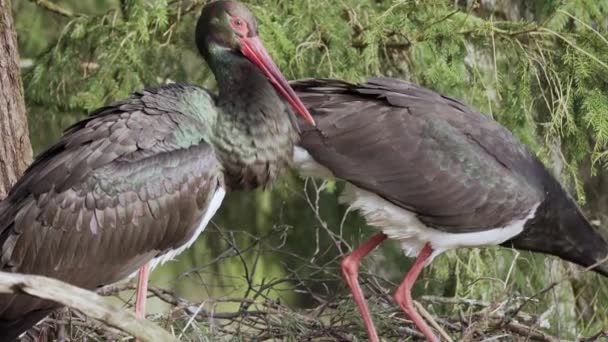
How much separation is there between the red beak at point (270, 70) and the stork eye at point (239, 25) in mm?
33

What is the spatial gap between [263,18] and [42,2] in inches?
47.5

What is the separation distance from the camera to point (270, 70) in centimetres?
489

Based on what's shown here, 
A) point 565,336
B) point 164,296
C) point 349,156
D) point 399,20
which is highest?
point 399,20

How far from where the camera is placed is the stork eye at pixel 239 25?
4965 mm

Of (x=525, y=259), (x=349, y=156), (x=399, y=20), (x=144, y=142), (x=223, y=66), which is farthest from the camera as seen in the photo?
(x=525, y=259)

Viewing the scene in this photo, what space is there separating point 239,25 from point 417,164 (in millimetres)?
1012

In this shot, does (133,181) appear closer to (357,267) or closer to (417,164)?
(417,164)

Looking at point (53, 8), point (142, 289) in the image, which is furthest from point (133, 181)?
point (53, 8)

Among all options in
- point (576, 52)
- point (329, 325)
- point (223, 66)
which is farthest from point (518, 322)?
point (223, 66)

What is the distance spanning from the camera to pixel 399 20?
18.9ft

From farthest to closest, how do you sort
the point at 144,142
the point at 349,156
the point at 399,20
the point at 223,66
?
the point at 399,20, the point at 349,156, the point at 223,66, the point at 144,142

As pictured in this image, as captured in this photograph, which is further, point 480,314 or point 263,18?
point 263,18

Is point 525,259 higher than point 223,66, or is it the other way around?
point 223,66

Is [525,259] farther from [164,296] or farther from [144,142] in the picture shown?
[144,142]
